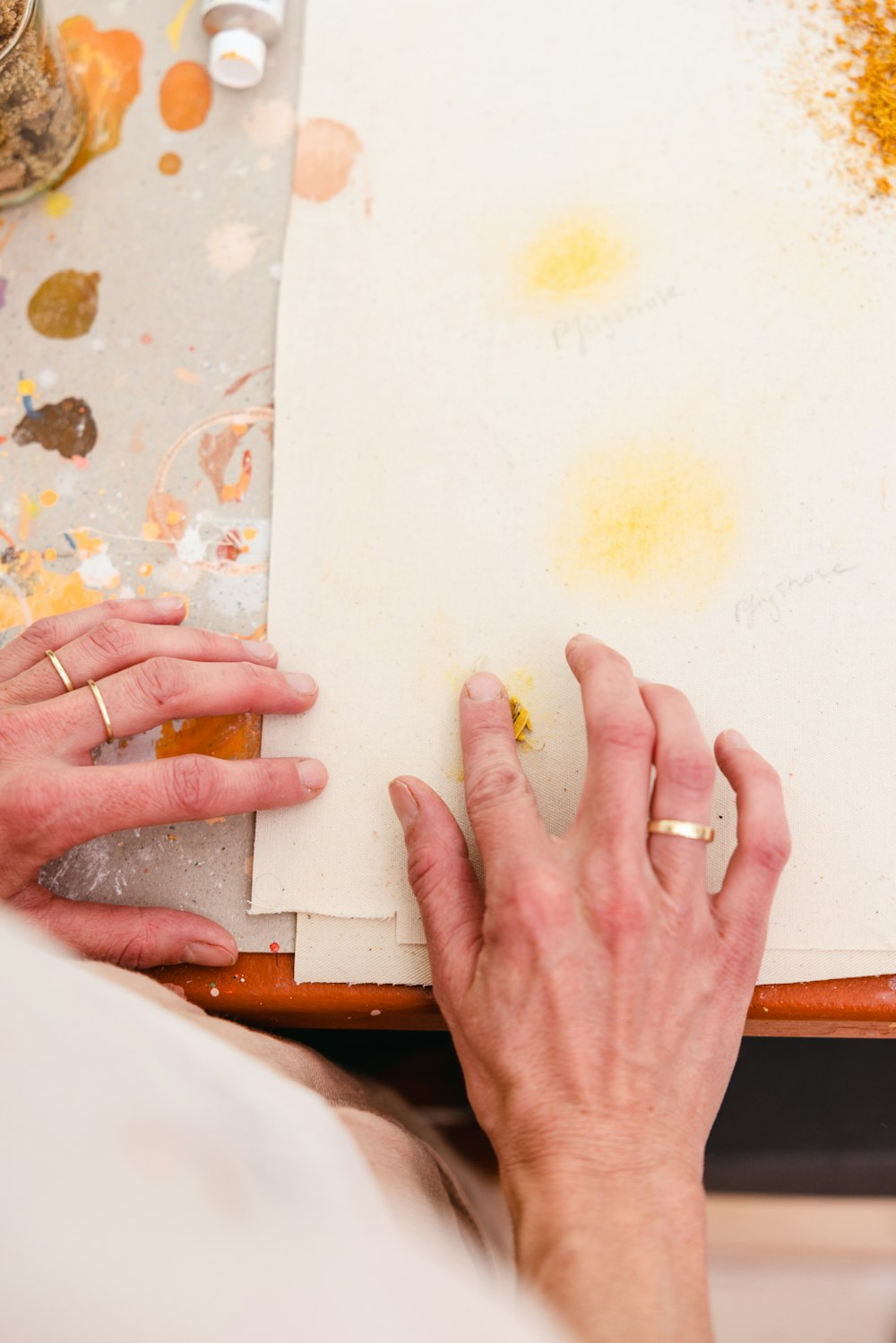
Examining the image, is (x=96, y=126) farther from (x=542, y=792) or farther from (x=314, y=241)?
(x=542, y=792)

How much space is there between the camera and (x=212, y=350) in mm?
653

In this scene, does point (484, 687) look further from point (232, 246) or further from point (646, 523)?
point (232, 246)

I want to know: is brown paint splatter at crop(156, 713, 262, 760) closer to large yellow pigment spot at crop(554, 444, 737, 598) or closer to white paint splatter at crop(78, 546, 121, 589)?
white paint splatter at crop(78, 546, 121, 589)

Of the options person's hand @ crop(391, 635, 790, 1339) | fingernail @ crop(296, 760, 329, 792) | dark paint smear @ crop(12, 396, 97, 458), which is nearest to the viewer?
person's hand @ crop(391, 635, 790, 1339)

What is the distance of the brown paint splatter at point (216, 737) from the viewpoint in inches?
22.7

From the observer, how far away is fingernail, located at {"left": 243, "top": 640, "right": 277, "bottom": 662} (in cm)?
57

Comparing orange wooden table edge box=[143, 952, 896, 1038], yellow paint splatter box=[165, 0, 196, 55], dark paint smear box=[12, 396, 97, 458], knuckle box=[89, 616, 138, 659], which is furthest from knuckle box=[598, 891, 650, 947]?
yellow paint splatter box=[165, 0, 196, 55]

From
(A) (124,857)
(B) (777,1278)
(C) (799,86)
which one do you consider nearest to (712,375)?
(C) (799,86)

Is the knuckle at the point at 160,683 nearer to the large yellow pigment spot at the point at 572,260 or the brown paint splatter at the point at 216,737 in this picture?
the brown paint splatter at the point at 216,737

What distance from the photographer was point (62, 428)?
2.12ft

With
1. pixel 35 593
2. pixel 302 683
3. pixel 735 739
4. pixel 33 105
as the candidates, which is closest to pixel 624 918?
pixel 735 739

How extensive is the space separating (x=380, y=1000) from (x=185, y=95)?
0.71 m

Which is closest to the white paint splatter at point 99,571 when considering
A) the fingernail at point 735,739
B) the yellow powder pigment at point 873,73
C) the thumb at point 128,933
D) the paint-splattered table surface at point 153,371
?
the paint-splattered table surface at point 153,371

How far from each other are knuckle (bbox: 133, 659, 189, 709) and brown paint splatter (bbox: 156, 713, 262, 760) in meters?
0.05
